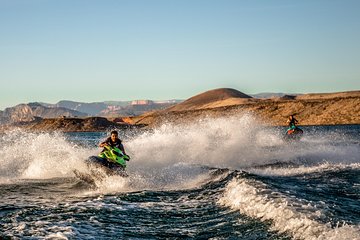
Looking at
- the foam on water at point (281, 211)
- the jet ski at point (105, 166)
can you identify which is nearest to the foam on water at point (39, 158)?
the jet ski at point (105, 166)

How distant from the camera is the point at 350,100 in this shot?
416 ft

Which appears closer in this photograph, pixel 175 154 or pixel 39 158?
pixel 39 158

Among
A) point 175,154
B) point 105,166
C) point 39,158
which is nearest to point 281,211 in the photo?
point 105,166

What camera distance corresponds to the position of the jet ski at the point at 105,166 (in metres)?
18.5

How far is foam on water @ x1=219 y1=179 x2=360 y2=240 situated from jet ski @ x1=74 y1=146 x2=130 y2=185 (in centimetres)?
535

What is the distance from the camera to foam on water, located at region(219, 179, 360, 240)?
8898 mm

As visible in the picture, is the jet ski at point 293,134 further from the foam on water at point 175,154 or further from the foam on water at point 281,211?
the foam on water at point 281,211

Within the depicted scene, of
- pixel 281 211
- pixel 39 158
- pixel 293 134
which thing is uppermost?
pixel 39 158

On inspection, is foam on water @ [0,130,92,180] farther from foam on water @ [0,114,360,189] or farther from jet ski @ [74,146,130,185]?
jet ski @ [74,146,130,185]

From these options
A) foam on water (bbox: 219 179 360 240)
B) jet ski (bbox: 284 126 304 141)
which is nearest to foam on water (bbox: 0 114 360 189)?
jet ski (bbox: 284 126 304 141)

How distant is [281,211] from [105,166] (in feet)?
31.6

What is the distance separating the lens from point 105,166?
18.8 m

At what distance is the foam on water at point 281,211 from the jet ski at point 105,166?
5348 mm

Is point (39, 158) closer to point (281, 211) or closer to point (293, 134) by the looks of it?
point (281, 211)
